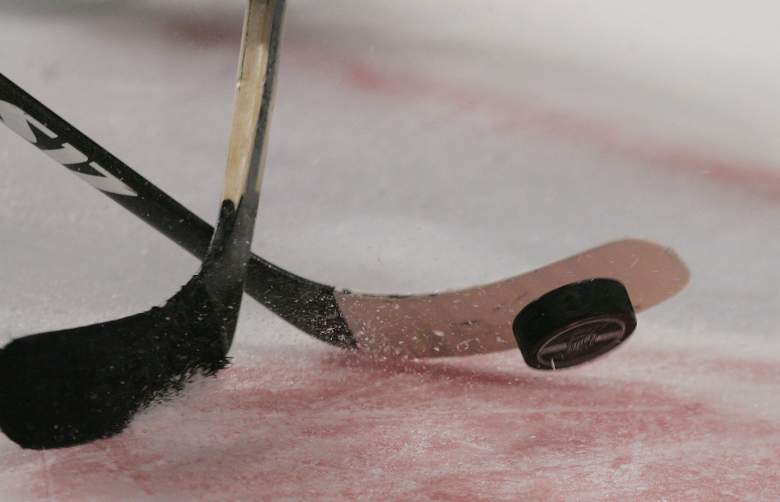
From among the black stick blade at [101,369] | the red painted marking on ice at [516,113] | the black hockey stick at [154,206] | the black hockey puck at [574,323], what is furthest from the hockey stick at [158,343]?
the red painted marking on ice at [516,113]

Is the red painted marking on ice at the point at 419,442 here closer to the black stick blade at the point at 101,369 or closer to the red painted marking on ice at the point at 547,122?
the black stick blade at the point at 101,369

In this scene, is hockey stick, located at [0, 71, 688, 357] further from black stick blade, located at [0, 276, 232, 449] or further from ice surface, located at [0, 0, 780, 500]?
black stick blade, located at [0, 276, 232, 449]

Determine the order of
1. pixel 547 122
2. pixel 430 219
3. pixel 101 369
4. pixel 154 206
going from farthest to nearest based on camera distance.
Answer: pixel 547 122 → pixel 430 219 → pixel 154 206 → pixel 101 369

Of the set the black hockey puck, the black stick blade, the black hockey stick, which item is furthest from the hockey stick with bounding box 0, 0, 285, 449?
the black hockey puck

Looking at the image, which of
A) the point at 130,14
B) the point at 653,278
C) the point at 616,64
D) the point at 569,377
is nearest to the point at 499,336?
the point at 569,377

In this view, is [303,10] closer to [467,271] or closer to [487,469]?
[467,271]

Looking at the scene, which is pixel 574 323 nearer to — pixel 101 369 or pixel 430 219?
pixel 101 369

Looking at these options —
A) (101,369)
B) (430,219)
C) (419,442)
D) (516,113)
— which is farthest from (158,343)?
(516,113)
